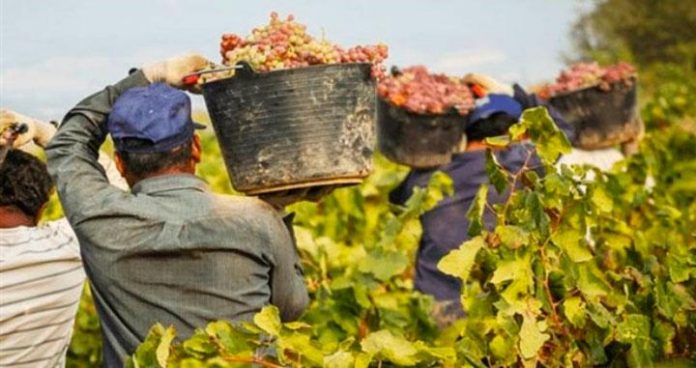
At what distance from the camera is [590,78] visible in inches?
262

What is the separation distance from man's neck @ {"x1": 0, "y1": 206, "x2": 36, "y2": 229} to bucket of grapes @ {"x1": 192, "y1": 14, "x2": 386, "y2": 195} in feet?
2.35

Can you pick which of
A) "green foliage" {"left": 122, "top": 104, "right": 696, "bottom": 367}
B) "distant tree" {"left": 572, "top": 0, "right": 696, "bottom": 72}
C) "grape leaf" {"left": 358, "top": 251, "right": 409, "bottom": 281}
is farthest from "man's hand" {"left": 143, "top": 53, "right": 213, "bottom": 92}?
"distant tree" {"left": 572, "top": 0, "right": 696, "bottom": 72}

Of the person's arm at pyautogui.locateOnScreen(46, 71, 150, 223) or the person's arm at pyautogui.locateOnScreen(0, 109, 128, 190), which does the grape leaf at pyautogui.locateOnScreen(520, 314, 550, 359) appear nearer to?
the person's arm at pyautogui.locateOnScreen(46, 71, 150, 223)

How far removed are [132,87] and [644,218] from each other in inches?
117

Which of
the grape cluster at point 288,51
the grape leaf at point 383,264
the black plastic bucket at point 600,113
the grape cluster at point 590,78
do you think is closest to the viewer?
the grape cluster at point 288,51

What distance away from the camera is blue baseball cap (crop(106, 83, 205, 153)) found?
10.9 feet

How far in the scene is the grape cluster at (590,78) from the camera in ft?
21.7

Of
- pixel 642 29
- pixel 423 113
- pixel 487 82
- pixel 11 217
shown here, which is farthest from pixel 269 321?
pixel 642 29

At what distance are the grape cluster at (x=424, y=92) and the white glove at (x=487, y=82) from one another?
7cm

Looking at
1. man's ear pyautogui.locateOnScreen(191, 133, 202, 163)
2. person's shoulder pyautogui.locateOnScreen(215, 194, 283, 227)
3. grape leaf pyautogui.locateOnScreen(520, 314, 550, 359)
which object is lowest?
grape leaf pyautogui.locateOnScreen(520, 314, 550, 359)

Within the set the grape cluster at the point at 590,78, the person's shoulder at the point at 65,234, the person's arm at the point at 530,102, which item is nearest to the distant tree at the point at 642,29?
the grape cluster at the point at 590,78

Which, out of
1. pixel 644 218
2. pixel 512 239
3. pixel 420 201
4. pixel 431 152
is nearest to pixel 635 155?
pixel 644 218

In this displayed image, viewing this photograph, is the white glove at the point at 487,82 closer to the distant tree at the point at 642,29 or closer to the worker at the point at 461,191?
the worker at the point at 461,191

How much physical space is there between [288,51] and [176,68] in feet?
1.03
